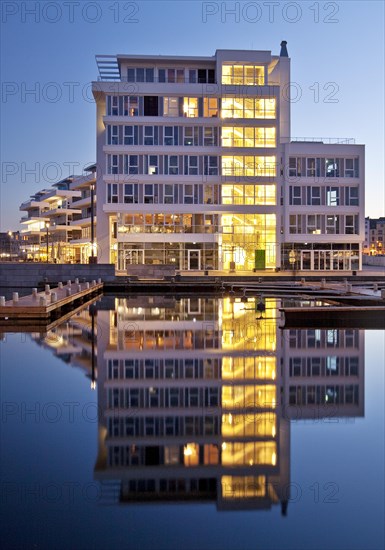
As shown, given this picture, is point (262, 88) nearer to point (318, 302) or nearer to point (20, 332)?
point (318, 302)

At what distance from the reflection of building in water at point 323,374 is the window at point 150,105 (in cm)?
4216

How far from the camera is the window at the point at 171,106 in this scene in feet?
192

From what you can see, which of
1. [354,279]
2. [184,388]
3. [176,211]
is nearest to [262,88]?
[176,211]

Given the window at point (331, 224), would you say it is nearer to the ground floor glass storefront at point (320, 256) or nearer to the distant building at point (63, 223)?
the ground floor glass storefront at point (320, 256)

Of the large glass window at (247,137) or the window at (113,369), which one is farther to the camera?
the large glass window at (247,137)

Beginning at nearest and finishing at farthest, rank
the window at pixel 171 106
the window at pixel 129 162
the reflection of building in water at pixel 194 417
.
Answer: the reflection of building in water at pixel 194 417
the window at pixel 129 162
the window at pixel 171 106

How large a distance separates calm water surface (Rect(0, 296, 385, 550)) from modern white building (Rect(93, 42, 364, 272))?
41257 millimetres

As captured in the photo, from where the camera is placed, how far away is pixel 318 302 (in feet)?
101

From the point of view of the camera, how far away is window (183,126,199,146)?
58.6 meters

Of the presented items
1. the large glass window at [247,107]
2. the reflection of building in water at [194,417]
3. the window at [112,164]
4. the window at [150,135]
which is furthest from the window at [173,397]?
the large glass window at [247,107]

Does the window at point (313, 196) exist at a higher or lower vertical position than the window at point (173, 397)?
higher

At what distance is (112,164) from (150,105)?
664 cm

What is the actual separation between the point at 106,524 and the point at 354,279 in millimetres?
44651

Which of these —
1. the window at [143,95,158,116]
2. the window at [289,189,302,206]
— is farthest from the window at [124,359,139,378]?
the window at [289,189,302,206]
